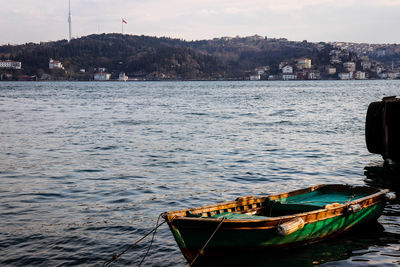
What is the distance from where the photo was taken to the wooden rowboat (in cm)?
932

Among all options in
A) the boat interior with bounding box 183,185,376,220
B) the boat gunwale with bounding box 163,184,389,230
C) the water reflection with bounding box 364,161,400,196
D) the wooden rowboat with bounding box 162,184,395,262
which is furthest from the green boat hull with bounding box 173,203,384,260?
the water reflection with bounding box 364,161,400,196

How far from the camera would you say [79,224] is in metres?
12.6

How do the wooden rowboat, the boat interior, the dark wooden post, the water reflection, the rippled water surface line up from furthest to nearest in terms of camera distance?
the dark wooden post
the water reflection
the rippled water surface
the boat interior
the wooden rowboat

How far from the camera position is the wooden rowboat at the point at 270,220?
932cm

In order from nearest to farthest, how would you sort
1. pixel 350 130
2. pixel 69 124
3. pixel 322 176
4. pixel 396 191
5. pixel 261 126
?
pixel 396 191 < pixel 322 176 < pixel 350 130 < pixel 261 126 < pixel 69 124

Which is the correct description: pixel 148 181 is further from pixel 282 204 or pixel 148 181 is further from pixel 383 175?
pixel 383 175

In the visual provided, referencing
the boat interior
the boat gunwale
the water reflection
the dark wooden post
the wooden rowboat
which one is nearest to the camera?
the boat gunwale

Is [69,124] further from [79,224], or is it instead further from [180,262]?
[180,262]

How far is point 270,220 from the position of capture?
958cm

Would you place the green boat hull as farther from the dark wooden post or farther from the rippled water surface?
the dark wooden post

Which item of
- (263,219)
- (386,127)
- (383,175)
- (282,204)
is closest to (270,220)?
(263,219)

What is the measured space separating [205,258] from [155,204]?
491cm

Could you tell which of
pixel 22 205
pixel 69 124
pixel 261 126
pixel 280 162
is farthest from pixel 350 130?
pixel 22 205

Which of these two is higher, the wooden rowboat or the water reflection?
the wooden rowboat
